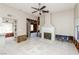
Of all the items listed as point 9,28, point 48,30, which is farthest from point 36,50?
point 48,30

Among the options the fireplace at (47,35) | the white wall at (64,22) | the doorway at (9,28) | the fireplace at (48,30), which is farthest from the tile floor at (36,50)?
the fireplace at (47,35)

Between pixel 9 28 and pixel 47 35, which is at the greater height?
pixel 9 28

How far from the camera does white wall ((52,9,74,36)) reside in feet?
23.8

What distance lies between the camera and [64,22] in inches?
299

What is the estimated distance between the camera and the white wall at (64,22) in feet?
23.8

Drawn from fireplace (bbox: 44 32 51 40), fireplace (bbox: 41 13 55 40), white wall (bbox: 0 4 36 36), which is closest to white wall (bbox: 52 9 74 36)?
fireplace (bbox: 41 13 55 40)

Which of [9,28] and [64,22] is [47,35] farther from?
[9,28]

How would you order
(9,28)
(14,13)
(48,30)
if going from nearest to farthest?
(14,13) → (9,28) → (48,30)

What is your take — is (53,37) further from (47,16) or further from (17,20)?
(17,20)

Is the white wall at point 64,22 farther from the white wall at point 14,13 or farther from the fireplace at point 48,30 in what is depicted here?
the white wall at point 14,13

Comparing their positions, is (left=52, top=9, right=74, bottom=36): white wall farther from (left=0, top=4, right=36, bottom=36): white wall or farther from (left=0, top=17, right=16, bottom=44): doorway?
(left=0, top=17, right=16, bottom=44): doorway

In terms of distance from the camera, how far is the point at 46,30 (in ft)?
28.2

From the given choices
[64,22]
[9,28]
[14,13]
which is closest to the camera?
[14,13]

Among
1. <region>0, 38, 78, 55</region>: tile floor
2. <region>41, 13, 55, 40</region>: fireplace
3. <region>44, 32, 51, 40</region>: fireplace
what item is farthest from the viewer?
<region>44, 32, 51, 40</region>: fireplace
